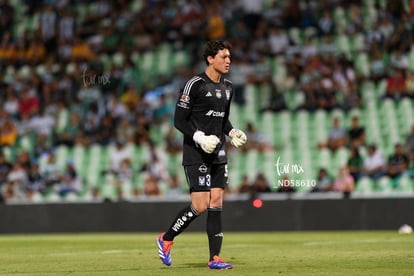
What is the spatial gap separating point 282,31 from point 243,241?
11.4 m

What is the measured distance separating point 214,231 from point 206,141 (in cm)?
106

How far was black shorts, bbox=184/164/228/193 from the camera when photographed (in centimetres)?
1177

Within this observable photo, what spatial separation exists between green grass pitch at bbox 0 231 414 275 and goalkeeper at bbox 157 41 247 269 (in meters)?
0.49

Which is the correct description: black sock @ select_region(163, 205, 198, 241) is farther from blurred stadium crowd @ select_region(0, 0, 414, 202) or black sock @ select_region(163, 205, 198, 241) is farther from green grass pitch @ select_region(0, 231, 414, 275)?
blurred stadium crowd @ select_region(0, 0, 414, 202)

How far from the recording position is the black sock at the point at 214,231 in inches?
459

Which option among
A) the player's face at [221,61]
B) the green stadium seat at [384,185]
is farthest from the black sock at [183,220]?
the green stadium seat at [384,185]

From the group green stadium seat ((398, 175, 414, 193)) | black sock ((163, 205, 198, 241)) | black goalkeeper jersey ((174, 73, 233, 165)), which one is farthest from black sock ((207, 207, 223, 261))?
green stadium seat ((398, 175, 414, 193))

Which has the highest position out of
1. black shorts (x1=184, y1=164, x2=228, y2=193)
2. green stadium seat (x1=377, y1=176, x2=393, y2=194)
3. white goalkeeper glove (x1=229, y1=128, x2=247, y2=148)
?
white goalkeeper glove (x1=229, y1=128, x2=247, y2=148)

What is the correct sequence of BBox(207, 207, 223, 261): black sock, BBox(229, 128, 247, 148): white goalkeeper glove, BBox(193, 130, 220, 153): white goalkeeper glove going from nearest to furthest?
BBox(193, 130, 220, 153): white goalkeeper glove, BBox(207, 207, 223, 261): black sock, BBox(229, 128, 247, 148): white goalkeeper glove

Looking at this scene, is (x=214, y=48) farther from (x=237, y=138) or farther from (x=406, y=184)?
(x=406, y=184)

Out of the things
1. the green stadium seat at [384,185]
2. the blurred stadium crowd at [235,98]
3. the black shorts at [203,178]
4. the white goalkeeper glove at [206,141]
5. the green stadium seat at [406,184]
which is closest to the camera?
the white goalkeeper glove at [206,141]

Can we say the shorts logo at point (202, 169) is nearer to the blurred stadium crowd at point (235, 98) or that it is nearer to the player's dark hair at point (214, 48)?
the player's dark hair at point (214, 48)

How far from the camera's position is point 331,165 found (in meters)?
24.1

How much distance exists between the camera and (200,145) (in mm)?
11664
